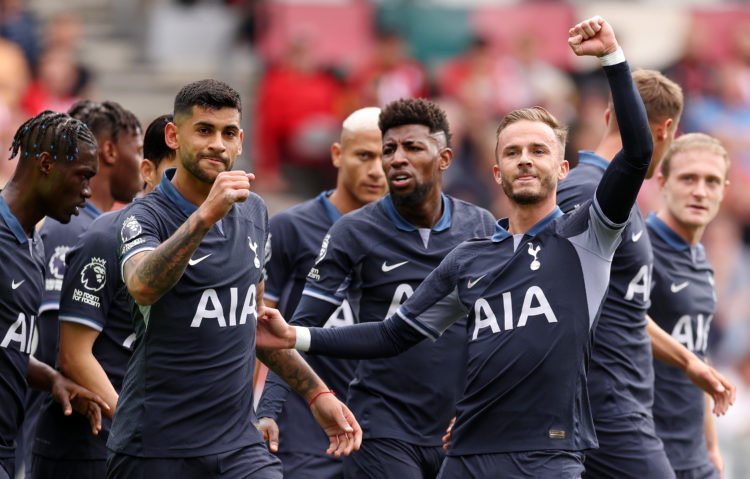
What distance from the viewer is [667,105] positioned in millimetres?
7305

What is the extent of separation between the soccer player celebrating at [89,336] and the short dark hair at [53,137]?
1.45ft

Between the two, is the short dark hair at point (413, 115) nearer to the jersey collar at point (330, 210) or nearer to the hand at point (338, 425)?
the jersey collar at point (330, 210)

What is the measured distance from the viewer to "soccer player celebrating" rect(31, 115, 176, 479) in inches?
258

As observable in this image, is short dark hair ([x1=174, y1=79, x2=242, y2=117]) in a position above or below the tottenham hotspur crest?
above

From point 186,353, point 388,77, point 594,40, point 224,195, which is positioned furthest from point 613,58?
point 388,77

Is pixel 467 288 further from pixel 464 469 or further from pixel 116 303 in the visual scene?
pixel 116 303

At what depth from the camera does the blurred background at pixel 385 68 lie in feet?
51.1

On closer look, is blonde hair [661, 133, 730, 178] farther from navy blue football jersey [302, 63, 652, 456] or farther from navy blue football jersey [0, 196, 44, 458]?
navy blue football jersey [0, 196, 44, 458]

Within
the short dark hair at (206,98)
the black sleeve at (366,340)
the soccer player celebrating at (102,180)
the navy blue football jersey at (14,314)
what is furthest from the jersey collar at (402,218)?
the navy blue football jersey at (14,314)

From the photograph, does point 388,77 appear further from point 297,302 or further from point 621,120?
point 621,120

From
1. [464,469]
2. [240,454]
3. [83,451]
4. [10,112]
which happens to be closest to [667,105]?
[464,469]

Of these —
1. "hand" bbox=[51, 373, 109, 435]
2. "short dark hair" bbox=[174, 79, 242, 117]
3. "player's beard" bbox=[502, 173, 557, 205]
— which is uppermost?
"short dark hair" bbox=[174, 79, 242, 117]

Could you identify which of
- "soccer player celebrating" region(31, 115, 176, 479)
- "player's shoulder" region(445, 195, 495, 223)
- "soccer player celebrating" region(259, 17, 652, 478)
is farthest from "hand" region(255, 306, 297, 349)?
"player's shoulder" region(445, 195, 495, 223)

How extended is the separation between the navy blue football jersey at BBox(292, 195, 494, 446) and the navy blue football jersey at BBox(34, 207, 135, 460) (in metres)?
0.96
